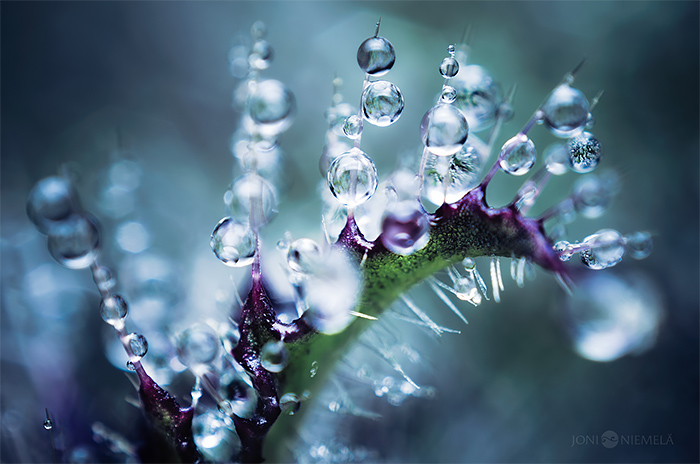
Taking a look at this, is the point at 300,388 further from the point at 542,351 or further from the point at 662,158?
the point at 662,158

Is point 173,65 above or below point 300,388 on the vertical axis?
above

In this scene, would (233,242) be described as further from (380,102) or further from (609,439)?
(609,439)

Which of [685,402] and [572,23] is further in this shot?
[572,23]

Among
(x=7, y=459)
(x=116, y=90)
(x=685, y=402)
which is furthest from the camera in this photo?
(x=116, y=90)

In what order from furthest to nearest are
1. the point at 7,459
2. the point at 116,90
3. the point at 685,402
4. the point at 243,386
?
1. the point at 116,90
2. the point at 685,402
3. the point at 7,459
4. the point at 243,386

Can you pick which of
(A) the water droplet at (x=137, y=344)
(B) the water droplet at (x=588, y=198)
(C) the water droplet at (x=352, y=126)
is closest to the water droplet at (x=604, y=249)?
(B) the water droplet at (x=588, y=198)

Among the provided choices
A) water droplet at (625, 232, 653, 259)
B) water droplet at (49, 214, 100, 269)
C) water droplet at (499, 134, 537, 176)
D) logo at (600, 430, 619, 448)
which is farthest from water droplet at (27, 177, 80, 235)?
logo at (600, 430, 619, 448)

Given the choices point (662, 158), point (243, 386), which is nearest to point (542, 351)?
point (662, 158)
